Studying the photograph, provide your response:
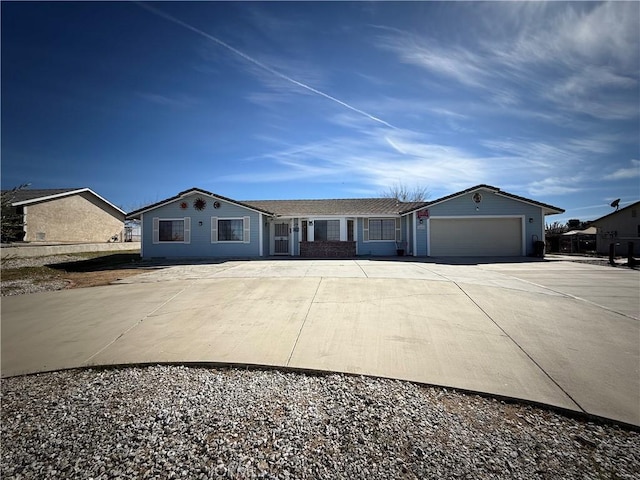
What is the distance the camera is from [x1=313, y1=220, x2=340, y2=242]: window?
18391mm

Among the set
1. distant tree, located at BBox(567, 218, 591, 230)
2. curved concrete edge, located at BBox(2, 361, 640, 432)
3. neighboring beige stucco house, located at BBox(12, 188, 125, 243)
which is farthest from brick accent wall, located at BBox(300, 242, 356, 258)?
distant tree, located at BBox(567, 218, 591, 230)

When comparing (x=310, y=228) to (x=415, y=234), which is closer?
(x=415, y=234)

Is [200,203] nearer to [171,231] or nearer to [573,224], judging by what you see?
[171,231]

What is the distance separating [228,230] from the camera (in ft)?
56.2

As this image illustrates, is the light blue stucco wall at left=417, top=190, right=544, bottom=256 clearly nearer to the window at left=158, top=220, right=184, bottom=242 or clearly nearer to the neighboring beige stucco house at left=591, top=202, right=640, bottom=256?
the neighboring beige stucco house at left=591, top=202, right=640, bottom=256

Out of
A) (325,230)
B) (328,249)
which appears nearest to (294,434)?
(328,249)

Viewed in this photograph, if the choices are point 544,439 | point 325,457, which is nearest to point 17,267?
point 325,457

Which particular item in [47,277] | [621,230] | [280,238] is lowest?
[47,277]

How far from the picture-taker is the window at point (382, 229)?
722 inches

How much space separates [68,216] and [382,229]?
22.8 metres

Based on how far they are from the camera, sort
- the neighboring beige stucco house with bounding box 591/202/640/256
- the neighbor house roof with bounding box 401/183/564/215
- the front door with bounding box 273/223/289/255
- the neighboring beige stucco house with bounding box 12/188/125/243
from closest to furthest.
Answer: the neighbor house roof with bounding box 401/183/564/215, the front door with bounding box 273/223/289/255, the neighboring beige stucco house with bounding box 12/188/125/243, the neighboring beige stucco house with bounding box 591/202/640/256

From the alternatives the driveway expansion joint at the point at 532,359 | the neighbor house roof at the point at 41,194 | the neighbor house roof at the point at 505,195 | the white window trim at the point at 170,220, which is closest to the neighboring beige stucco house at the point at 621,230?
the neighbor house roof at the point at 505,195

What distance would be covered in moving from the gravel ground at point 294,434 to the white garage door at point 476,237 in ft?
47.3

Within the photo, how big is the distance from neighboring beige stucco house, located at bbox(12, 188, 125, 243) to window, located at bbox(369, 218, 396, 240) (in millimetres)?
19903
